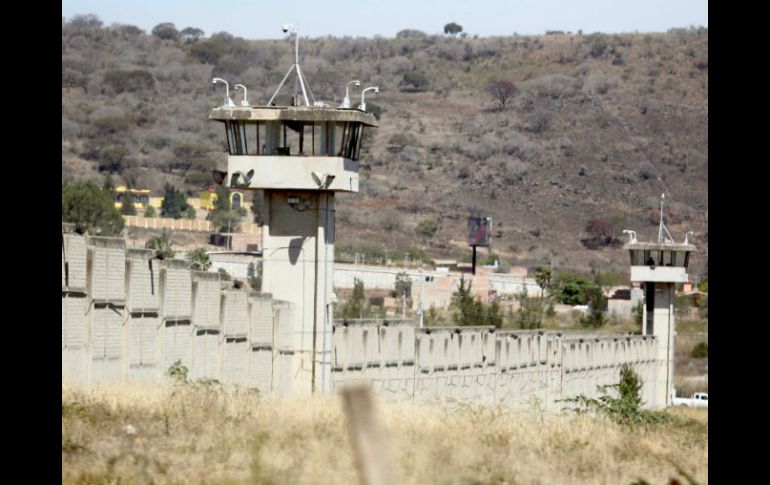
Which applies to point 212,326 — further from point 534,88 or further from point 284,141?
point 534,88

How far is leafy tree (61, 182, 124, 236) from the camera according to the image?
3314 inches

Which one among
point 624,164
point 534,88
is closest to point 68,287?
point 624,164

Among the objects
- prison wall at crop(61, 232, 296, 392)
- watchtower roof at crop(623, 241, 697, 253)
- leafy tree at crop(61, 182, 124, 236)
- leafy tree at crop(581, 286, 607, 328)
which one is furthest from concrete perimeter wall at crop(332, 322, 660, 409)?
leafy tree at crop(61, 182, 124, 236)

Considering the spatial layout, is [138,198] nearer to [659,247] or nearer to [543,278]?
[543,278]

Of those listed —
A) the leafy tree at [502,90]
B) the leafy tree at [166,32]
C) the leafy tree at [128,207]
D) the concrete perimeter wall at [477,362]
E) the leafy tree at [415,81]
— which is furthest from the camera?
the leafy tree at [166,32]

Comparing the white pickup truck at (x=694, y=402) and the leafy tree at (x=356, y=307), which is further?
the white pickup truck at (x=694, y=402)

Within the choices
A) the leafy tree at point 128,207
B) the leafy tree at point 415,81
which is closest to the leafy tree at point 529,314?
the leafy tree at point 128,207

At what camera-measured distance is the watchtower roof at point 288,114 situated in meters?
35.0

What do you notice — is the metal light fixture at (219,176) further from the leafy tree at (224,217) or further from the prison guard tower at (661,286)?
the leafy tree at (224,217)

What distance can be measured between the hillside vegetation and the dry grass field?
84271mm

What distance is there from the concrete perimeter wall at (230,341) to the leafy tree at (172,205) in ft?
226

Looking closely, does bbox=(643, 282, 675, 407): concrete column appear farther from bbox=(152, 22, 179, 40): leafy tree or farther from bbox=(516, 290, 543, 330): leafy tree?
bbox=(152, 22, 179, 40): leafy tree

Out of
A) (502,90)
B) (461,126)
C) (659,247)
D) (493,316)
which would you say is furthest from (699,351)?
(502,90)
